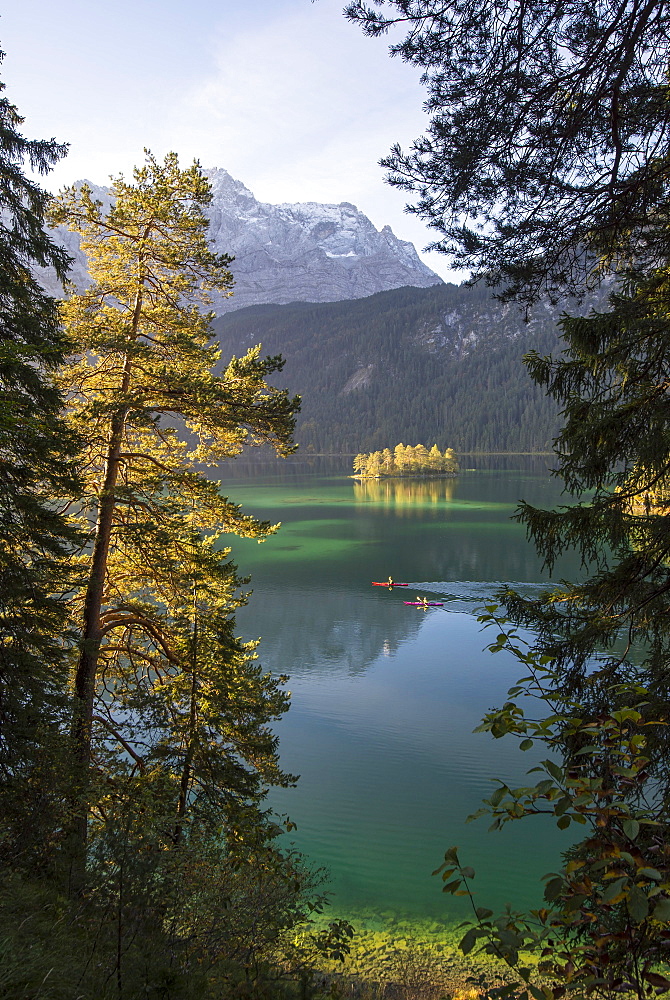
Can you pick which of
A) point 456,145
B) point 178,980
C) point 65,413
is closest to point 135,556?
point 65,413

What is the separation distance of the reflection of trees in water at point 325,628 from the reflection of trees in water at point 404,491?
3490 centimetres

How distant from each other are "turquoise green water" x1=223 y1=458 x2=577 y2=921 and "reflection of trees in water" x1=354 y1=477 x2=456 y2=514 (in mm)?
23752

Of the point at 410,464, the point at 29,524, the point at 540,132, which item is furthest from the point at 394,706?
the point at 410,464

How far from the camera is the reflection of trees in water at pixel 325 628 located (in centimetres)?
2486

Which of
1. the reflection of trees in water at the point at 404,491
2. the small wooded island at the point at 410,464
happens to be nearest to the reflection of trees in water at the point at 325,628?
the reflection of trees in water at the point at 404,491

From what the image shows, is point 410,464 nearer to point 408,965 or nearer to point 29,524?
point 408,965

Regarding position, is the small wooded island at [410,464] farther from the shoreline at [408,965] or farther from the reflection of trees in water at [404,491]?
the shoreline at [408,965]

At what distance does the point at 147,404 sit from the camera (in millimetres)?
9219

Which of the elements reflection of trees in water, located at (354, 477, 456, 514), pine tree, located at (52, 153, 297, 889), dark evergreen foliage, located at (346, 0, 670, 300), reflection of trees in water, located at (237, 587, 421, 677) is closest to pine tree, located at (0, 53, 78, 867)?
pine tree, located at (52, 153, 297, 889)

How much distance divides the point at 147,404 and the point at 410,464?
353 ft

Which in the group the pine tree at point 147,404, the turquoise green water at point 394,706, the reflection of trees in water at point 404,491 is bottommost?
the turquoise green water at point 394,706

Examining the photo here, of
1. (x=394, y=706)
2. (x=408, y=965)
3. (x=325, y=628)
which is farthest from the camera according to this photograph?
(x=325, y=628)

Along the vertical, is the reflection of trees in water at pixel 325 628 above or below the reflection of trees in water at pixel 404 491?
below

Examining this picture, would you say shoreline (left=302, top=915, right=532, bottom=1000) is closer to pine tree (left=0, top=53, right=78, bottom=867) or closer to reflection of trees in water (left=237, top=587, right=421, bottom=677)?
pine tree (left=0, top=53, right=78, bottom=867)
